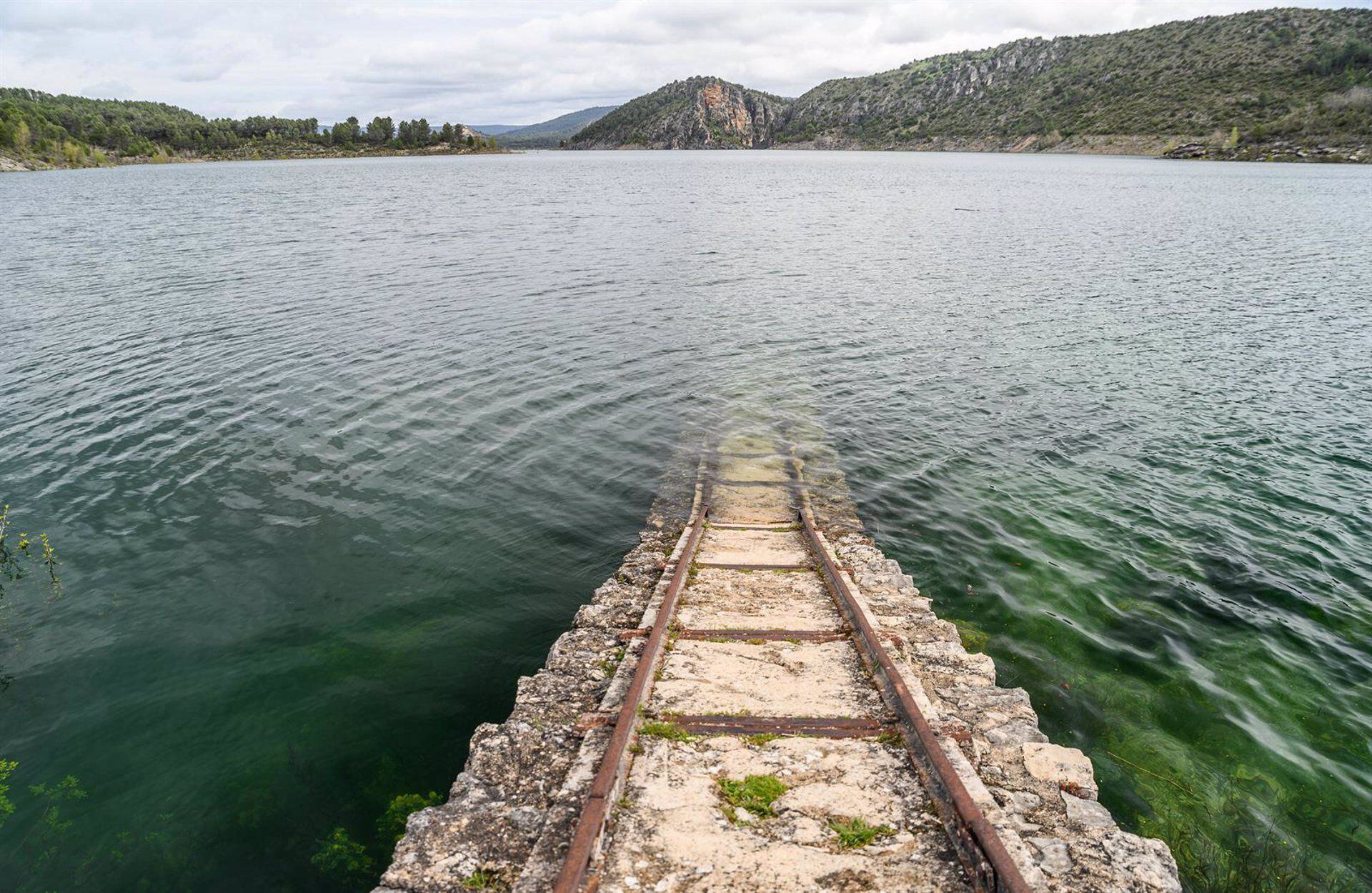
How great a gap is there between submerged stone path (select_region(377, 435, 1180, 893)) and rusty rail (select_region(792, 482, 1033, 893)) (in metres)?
0.04

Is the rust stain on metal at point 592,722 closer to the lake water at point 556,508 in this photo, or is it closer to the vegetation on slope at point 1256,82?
the lake water at point 556,508

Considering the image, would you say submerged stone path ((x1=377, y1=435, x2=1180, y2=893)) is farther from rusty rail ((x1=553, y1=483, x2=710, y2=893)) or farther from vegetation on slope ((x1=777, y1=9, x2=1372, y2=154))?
vegetation on slope ((x1=777, y1=9, x2=1372, y2=154))

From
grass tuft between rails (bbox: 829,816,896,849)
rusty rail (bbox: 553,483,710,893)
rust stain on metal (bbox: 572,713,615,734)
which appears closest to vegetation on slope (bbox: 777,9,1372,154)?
rusty rail (bbox: 553,483,710,893)

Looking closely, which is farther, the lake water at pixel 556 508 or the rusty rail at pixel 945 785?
the lake water at pixel 556 508

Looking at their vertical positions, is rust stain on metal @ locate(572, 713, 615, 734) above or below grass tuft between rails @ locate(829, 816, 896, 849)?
below

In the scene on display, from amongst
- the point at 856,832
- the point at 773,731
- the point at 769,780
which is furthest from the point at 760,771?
the point at 856,832

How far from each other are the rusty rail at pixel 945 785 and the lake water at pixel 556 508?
3086 mm

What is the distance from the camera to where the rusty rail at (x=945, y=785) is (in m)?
5.42

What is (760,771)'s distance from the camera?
700cm

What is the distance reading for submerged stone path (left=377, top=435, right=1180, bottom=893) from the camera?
5875mm

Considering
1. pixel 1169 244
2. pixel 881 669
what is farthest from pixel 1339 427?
pixel 1169 244

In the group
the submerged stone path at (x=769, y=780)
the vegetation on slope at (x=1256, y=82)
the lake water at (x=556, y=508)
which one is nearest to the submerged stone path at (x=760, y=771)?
the submerged stone path at (x=769, y=780)

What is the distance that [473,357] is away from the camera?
992 inches

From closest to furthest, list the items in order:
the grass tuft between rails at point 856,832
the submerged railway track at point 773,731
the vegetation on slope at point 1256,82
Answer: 1. the submerged railway track at point 773,731
2. the grass tuft between rails at point 856,832
3. the vegetation on slope at point 1256,82
